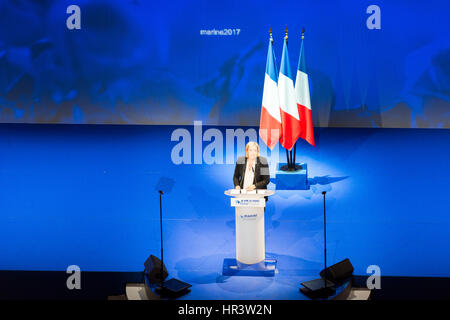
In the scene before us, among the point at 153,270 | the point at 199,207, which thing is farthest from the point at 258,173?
the point at 199,207

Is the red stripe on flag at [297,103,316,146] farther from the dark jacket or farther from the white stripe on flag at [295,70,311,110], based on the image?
the dark jacket

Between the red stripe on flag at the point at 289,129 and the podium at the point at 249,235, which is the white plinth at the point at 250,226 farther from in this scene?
the red stripe on flag at the point at 289,129

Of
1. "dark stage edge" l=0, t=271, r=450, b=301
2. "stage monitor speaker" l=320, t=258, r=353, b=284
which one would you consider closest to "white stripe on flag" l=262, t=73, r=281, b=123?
"dark stage edge" l=0, t=271, r=450, b=301

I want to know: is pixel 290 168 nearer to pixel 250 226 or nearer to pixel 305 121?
pixel 305 121

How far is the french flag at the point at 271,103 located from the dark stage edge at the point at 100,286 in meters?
4.40

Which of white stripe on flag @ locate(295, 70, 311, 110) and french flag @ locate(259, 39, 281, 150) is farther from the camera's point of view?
white stripe on flag @ locate(295, 70, 311, 110)

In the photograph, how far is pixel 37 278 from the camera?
5.01 m

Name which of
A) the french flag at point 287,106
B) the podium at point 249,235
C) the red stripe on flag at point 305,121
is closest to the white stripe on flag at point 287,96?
the french flag at point 287,106

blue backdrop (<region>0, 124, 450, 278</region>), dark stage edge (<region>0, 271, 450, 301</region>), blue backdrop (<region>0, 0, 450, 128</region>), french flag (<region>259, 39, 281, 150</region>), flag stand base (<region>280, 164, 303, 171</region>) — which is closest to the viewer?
dark stage edge (<region>0, 271, 450, 301</region>)

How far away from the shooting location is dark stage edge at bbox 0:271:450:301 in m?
4.48

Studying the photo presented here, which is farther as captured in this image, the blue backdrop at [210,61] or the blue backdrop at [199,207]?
→ the blue backdrop at [210,61]

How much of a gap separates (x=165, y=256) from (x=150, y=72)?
736cm

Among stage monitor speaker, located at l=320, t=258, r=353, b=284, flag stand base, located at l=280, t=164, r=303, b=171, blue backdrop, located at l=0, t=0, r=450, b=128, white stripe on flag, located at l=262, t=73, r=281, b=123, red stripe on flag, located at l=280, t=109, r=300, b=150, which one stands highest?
blue backdrop, located at l=0, t=0, r=450, b=128

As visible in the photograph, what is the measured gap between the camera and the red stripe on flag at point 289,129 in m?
8.92
